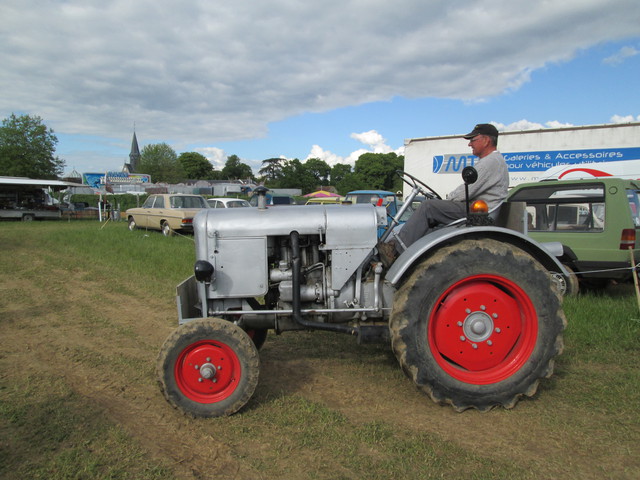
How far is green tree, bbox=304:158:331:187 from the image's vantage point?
97625 millimetres

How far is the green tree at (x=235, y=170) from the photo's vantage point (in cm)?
11531

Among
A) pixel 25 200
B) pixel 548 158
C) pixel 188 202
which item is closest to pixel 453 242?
pixel 548 158

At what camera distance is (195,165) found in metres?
99.8

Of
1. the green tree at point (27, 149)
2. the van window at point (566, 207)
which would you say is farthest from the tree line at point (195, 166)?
the van window at point (566, 207)

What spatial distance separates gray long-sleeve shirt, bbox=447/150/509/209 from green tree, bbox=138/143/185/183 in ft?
253

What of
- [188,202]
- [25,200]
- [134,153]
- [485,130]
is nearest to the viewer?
[485,130]

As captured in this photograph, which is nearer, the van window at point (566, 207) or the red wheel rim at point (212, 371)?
the red wheel rim at point (212, 371)

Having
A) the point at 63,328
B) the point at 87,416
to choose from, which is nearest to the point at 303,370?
the point at 87,416

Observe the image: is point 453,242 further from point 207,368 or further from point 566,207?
point 566,207

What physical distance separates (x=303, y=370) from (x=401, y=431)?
47.8 inches

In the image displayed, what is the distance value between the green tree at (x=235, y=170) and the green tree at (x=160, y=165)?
35333 millimetres

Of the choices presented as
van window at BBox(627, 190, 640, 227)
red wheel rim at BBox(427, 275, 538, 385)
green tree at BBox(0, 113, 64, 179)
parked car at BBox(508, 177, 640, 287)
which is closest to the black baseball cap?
red wheel rim at BBox(427, 275, 538, 385)

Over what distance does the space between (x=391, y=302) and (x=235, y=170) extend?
382ft

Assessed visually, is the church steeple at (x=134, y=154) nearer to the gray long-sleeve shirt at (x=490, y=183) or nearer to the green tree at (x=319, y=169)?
the green tree at (x=319, y=169)
